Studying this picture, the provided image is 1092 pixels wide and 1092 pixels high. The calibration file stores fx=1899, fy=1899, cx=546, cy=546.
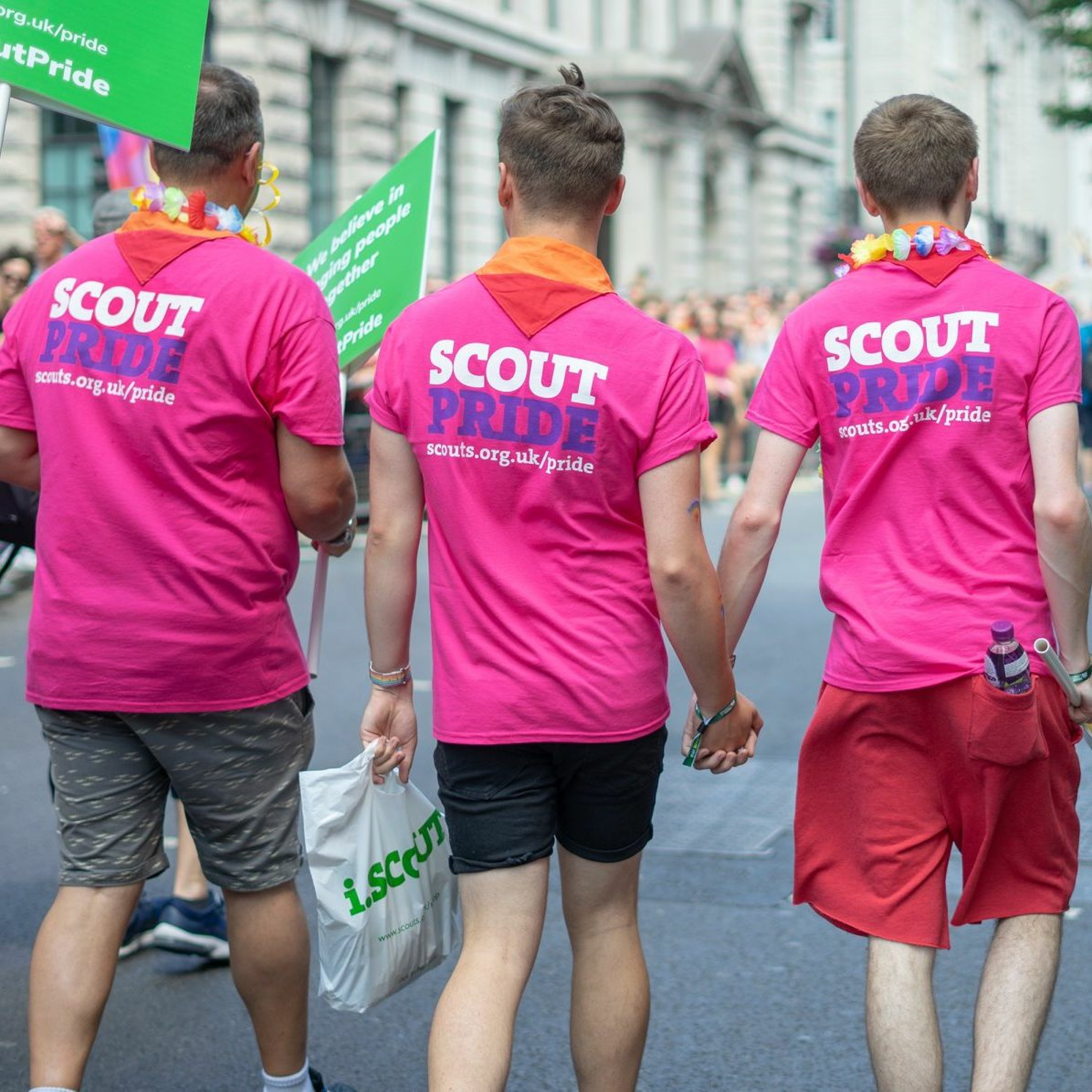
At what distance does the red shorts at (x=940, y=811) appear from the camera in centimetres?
329

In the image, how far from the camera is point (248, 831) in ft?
11.5

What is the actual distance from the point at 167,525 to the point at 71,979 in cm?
81

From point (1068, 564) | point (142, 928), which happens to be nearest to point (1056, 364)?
point (1068, 564)

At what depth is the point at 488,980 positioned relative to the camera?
122 inches

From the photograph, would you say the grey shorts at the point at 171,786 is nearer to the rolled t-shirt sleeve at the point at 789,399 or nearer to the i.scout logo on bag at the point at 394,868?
the i.scout logo on bag at the point at 394,868

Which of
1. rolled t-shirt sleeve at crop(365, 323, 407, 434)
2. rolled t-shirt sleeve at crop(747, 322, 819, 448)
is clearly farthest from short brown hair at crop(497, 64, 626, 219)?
rolled t-shirt sleeve at crop(747, 322, 819, 448)

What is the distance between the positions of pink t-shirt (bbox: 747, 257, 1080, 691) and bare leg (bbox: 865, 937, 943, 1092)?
1.56 ft

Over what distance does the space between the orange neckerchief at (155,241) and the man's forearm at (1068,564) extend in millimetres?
1519

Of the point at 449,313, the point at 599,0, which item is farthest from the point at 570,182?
the point at 599,0

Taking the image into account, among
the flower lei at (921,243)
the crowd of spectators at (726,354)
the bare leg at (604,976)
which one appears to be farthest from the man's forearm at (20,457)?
the crowd of spectators at (726,354)

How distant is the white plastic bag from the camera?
3.38 meters

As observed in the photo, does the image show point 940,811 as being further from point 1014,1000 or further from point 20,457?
point 20,457

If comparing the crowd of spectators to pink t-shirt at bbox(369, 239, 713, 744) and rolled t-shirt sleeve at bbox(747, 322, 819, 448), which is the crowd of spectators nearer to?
rolled t-shirt sleeve at bbox(747, 322, 819, 448)

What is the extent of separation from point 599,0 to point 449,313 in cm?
3159
